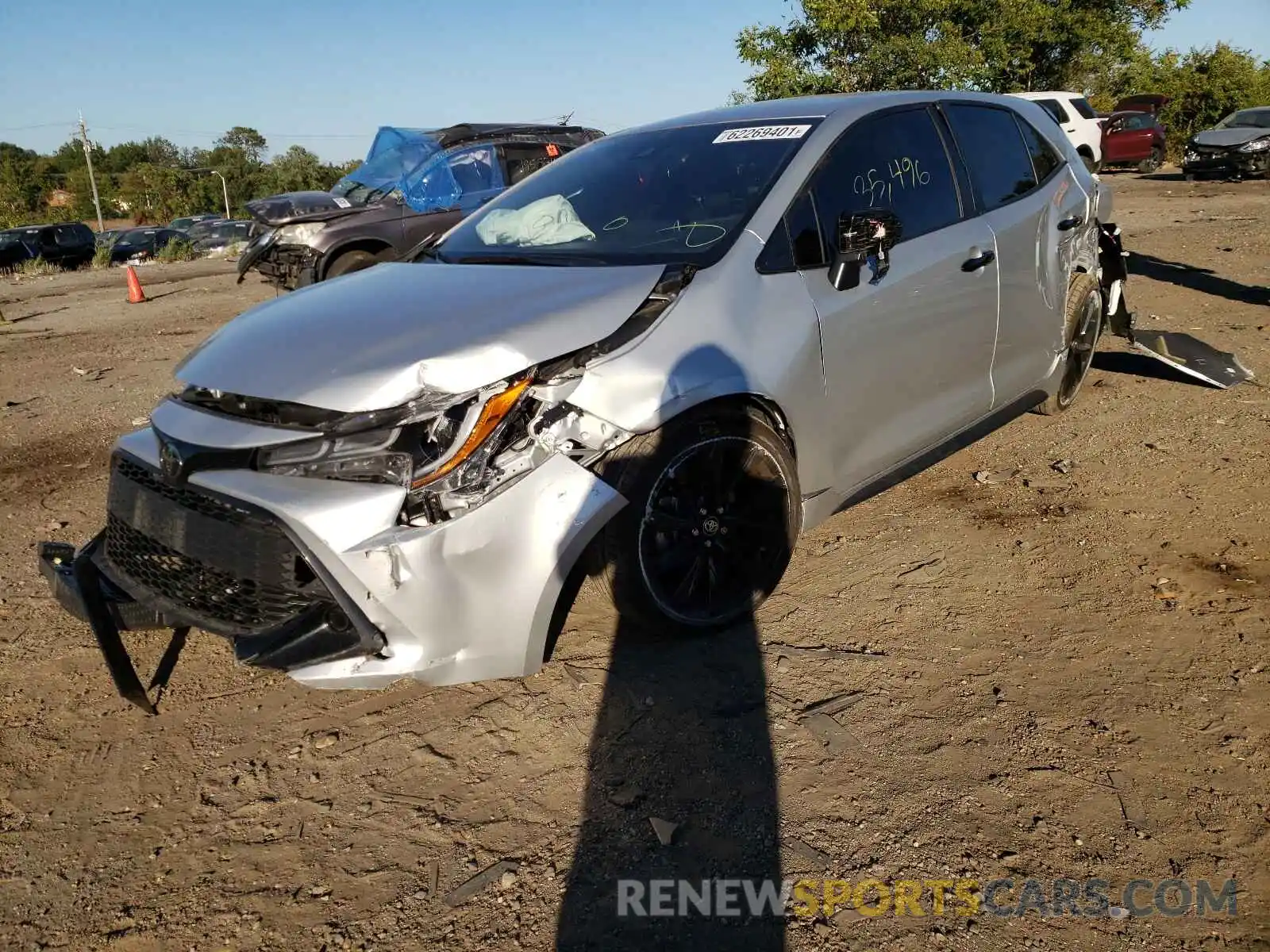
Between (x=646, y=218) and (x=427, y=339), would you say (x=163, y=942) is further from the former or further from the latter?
(x=646, y=218)

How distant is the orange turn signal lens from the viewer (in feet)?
8.05

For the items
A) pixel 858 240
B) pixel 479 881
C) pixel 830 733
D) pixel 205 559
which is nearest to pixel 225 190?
pixel 858 240

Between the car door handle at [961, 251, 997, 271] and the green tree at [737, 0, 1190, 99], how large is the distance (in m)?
24.6

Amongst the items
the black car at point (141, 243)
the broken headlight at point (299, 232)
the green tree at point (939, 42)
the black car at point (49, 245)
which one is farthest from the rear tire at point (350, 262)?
the green tree at point (939, 42)

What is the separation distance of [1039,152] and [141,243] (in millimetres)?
25209

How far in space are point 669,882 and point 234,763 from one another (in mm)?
1365

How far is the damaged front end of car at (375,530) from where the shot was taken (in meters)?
2.40

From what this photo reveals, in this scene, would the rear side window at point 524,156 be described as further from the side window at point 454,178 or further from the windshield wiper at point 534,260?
the windshield wiper at point 534,260

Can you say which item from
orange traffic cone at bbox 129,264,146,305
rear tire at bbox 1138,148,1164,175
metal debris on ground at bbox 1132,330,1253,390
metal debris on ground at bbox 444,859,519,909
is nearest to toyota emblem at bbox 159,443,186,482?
metal debris on ground at bbox 444,859,519,909

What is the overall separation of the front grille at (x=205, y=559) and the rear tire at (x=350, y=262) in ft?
23.7

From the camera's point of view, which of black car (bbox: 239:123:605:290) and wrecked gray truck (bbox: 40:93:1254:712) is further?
black car (bbox: 239:123:605:290)

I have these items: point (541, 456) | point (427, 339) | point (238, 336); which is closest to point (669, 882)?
point (541, 456)

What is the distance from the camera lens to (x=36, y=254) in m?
21.7

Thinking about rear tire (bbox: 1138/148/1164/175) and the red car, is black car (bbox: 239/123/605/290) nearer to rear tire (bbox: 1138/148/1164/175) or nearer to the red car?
the red car
